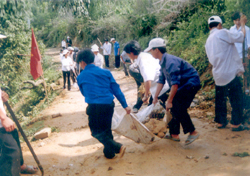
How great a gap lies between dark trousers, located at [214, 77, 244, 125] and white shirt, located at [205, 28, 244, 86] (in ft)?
0.38

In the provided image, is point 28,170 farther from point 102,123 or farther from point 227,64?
point 227,64

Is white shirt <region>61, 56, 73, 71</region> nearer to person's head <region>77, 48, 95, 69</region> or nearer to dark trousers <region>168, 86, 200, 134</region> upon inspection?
person's head <region>77, 48, 95, 69</region>

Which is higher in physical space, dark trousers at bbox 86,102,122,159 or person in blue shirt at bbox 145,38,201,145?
person in blue shirt at bbox 145,38,201,145

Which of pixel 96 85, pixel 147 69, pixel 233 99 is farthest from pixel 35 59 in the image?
pixel 233 99

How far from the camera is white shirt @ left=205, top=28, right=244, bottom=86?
351cm

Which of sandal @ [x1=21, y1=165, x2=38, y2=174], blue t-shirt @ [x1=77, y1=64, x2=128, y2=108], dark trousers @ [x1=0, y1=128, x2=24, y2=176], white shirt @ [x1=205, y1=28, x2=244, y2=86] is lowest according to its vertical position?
sandal @ [x1=21, y1=165, x2=38, y2=174]

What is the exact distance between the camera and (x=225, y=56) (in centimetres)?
355

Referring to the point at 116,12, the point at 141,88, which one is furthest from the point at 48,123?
the point at 116,12

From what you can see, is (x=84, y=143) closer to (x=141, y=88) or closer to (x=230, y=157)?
(x=141, y=88)

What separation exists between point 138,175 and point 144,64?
1893 millimetres

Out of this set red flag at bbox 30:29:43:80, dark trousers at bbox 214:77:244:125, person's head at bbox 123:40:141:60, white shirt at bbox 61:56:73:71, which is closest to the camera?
dark trousers at bbox 214:77:244:125

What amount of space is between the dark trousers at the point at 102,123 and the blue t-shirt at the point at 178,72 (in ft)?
3.09

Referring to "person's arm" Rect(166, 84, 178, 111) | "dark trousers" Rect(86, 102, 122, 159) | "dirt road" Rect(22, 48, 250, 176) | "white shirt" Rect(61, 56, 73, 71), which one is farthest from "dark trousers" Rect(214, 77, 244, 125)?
"white shirt" Rect(61, 56, 73, 71)

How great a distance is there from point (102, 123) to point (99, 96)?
0.41 m
